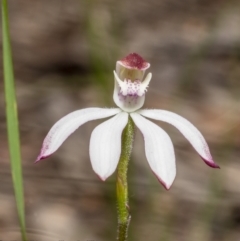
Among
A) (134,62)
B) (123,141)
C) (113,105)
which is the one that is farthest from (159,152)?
(113,105)

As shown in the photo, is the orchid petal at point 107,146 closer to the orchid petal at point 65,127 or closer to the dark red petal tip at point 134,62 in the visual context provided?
the orchid petal at point 65,127

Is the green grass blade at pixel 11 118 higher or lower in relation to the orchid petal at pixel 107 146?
higher

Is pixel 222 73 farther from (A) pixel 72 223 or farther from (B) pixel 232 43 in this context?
(A) pixel 72 223

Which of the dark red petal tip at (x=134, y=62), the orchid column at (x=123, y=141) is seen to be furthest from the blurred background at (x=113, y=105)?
the orchid column at (x=123, y=141)

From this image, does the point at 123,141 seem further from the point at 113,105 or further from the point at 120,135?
the point at 113,105

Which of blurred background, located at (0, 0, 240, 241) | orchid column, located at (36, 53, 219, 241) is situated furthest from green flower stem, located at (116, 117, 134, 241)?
blurred background, located at (0, 0, 240, 241)

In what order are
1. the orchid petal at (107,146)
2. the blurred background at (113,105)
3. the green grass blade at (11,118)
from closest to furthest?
1. the orchid petal at (107,146)
2. the green grass blade at (11,118)
3. the blurred background at (113,105)
